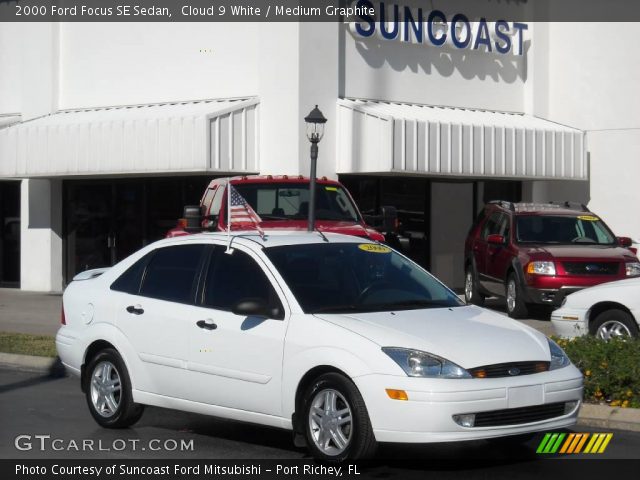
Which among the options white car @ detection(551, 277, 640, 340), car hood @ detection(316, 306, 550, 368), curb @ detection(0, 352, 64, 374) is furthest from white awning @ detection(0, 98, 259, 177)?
car hood @ detection(316, 306, 550, 368)

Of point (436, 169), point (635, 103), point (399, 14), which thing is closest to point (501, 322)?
point (436, 169)

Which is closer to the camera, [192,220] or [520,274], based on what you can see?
[192,220]

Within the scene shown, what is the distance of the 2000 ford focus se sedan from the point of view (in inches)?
295

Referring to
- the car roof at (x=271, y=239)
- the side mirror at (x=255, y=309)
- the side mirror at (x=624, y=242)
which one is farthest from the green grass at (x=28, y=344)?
the side mirror at (x=624, y=242)

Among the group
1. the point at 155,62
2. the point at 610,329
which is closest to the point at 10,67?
the point at 155,62

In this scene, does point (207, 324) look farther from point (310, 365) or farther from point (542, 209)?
point (542, 209)

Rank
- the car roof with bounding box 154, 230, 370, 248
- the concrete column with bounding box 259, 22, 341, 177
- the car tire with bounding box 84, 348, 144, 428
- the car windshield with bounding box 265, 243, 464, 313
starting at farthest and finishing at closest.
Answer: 1. the concrete column with bounding box 259, 22, 341, 177
2. the car tire with bounding box 84, 348, 144, 428
3. the car roof with bounding box 154, 230, 370, 248
4. the car windshield with bounding box 265, 243, 464, 313

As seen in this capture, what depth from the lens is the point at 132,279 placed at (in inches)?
384

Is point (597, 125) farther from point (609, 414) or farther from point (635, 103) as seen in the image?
point (609, 414)

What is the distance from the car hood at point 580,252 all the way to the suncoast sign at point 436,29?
20.8 feet

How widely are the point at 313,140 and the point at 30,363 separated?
236 inches

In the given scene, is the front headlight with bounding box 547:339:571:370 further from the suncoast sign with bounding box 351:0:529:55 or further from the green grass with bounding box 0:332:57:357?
the suncoast sign with bounding box 351:0:529:55

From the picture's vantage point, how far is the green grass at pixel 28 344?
14477mm

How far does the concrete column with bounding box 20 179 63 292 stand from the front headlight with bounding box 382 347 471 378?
716 inches
